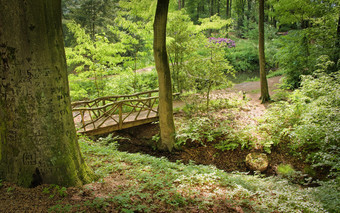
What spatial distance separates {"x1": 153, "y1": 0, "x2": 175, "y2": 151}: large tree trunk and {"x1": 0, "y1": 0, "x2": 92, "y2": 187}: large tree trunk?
12.5 ft

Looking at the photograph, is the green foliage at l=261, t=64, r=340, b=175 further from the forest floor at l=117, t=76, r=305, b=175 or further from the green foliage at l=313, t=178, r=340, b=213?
the green foliage at l=313, t=178, r=340, b=213

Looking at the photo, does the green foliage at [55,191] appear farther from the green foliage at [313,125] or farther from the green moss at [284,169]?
the green moss at [284,169]

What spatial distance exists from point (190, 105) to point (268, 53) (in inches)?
564

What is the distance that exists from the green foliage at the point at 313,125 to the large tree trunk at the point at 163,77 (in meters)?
3.50

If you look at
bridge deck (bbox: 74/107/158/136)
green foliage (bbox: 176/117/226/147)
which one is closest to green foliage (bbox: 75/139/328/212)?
bridge deck (bbox: 74/107/158/136)

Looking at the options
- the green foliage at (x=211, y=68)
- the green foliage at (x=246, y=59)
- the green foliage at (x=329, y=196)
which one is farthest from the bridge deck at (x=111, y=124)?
the green foliage at (x=246, y=59)

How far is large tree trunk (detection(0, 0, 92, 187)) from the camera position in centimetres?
265

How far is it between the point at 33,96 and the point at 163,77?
180 inches

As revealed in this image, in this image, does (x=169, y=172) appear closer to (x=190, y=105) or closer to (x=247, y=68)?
(x=190, y=105)

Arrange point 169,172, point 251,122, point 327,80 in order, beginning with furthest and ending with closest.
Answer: point 251,122, point 327,80, point 169,172

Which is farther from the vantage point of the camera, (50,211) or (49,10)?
(49,10)

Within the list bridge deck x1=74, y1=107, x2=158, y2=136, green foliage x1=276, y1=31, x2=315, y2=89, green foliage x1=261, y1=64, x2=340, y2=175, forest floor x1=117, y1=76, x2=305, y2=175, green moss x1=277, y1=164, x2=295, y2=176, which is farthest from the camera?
green foliage x1=276, y1=31, x2=315, y2=89

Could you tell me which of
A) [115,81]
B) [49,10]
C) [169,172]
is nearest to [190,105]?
[115,81]

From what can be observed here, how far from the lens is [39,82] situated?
2.78 m
